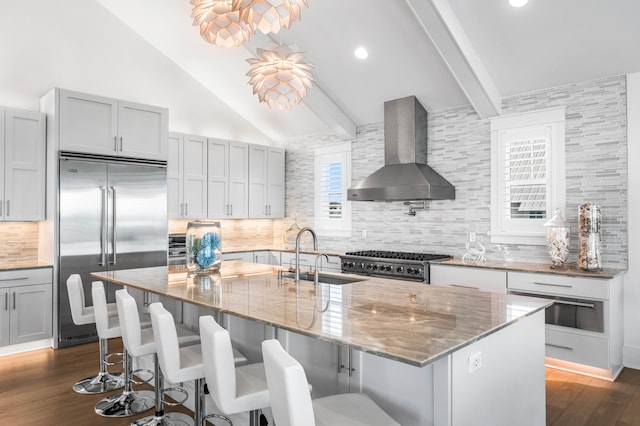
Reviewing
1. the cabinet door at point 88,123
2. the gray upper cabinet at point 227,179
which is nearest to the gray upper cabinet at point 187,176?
the gray upper cabinet at point 227,179

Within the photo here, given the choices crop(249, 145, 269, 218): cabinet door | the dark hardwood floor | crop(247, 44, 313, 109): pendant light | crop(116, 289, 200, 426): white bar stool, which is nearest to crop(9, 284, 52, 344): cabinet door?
the dark hardwood floor

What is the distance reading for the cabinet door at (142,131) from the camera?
5148 mm

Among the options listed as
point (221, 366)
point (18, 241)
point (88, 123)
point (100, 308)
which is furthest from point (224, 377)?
point (18, 241)

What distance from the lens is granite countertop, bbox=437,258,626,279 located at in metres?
3.79

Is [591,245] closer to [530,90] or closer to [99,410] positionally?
[530,90]

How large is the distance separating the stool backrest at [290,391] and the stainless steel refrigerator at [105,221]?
411 centimetres

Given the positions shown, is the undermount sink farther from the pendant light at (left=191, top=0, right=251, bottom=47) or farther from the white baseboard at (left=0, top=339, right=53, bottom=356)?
the white baseboard at (left=0, top=339, right=53, bottom=356)

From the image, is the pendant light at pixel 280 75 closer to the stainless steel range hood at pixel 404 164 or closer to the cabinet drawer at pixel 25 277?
the stainless steel range hood at pixel 404 164

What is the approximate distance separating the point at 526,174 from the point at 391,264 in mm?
1761

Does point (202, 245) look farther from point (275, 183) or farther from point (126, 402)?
point (275, 183)

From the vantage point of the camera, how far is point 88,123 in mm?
4879

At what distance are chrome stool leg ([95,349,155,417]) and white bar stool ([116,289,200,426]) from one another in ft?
0.67

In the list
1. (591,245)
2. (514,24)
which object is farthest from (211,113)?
(591,245)

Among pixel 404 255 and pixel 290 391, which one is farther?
pixel 404 255
